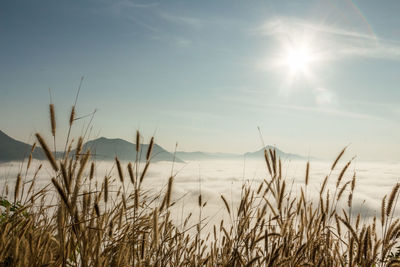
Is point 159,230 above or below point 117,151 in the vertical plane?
below

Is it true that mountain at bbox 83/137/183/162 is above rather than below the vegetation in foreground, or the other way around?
above

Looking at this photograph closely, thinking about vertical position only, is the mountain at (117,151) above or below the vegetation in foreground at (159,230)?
above

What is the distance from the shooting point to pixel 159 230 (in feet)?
7.61

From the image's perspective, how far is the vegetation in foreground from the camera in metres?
1.48

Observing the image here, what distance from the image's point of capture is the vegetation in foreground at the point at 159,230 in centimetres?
148

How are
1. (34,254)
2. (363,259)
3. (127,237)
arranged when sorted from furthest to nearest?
(127,237) → (363,259) → (34,254)

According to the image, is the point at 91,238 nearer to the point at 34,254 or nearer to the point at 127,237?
the point at 34,254

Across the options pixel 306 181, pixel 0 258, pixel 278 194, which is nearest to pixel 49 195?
pixel 0 258

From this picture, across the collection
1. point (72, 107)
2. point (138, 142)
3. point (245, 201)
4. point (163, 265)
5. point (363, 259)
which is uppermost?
point (72, 107)

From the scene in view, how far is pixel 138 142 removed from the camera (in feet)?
6.15

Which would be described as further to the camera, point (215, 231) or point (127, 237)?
point (215, 231)

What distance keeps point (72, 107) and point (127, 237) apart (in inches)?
35.0

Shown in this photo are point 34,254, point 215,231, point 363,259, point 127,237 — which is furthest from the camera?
point 215,231

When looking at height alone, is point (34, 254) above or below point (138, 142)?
below
